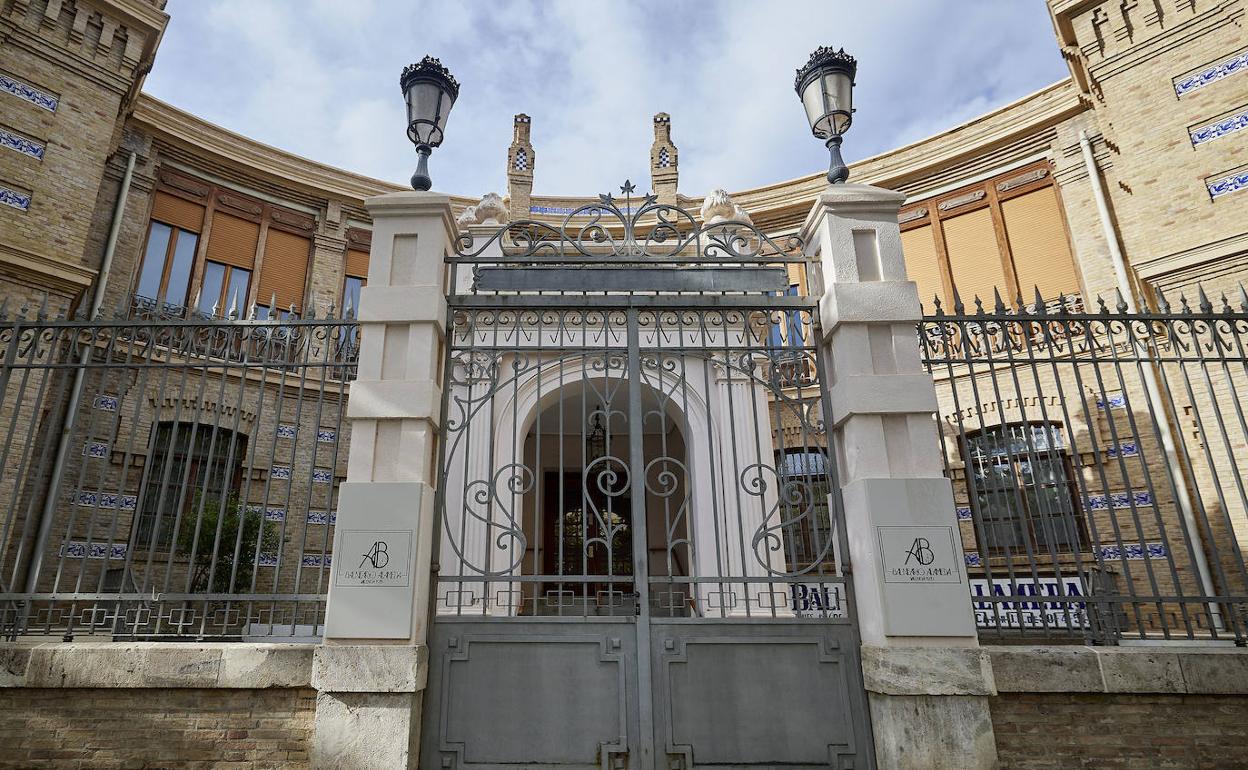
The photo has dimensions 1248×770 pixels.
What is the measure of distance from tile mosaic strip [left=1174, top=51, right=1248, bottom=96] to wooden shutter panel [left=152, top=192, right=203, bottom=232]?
16.6 meters

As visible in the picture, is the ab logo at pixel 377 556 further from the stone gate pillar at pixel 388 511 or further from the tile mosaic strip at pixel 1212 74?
the tile mosaic strip at pixel 1212 74

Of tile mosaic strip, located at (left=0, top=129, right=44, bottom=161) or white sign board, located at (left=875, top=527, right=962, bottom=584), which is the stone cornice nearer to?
tile mosaic strip, located at (left=0, top=129, right=44, bottom=161)

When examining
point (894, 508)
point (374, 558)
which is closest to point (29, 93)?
point (374, 558)

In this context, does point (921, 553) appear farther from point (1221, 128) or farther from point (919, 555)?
point (1221, 128)

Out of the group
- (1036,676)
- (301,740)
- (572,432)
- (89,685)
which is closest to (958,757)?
(1036,676)

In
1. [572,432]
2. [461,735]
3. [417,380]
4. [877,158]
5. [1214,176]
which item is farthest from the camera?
[877,158]

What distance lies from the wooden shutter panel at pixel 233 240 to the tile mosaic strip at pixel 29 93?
3.40m

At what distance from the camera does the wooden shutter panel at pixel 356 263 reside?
14758 mm

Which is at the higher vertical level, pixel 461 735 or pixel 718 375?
pixel 718 375

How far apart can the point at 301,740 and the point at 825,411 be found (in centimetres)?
391

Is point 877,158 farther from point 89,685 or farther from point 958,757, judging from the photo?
point 89,685

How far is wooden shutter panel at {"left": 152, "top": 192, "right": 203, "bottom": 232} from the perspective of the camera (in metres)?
12.8

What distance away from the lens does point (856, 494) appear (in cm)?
446

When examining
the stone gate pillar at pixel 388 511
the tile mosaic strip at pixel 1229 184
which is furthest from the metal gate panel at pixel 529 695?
the tile mosaic strip at pixel 1229 184
